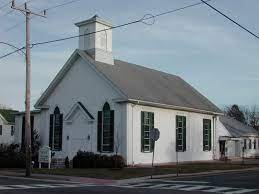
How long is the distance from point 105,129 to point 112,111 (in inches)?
62.4

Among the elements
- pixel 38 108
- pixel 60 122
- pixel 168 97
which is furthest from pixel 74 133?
pixel 168 97

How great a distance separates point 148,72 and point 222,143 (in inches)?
751

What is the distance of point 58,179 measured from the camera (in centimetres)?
3044

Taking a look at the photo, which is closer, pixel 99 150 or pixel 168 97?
pixel 99 150

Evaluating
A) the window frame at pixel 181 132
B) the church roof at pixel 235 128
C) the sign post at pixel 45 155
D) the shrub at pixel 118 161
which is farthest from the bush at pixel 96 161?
the church roof at pixel 235 128

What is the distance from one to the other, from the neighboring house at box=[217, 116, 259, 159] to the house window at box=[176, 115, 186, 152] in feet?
46.7

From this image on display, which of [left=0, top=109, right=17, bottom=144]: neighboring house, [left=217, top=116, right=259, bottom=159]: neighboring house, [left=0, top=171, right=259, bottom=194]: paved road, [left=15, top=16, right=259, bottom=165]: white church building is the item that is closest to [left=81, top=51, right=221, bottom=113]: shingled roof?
[left=15, top=16, right=259, bottom=165]: white church building

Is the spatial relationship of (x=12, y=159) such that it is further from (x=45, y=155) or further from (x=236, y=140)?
(x=236, y=140)

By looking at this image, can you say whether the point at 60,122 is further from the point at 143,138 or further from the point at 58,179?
the point at 58,179

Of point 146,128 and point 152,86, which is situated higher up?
point 152,86

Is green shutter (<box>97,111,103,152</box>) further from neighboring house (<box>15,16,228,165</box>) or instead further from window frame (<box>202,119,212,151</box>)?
window frame (<box>202,119,212,151</box>)

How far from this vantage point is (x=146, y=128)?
139 ft

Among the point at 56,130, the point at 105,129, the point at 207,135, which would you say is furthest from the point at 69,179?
the point at 207,135

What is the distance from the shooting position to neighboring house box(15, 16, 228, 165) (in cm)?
4128
